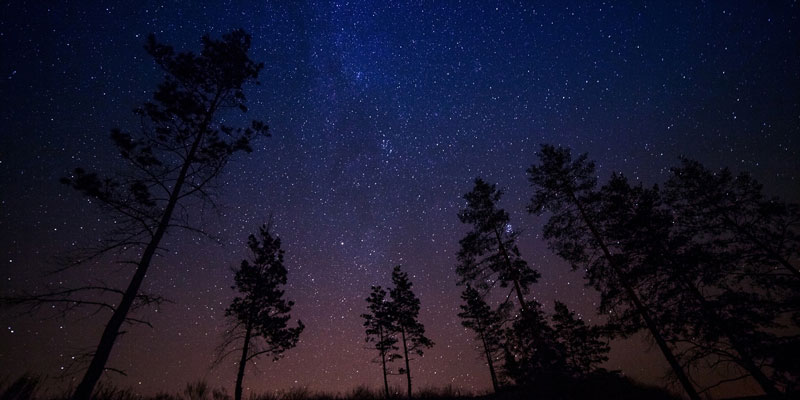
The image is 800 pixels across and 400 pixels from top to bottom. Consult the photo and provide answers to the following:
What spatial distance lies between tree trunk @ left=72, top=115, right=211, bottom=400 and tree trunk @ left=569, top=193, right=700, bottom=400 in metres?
15.8

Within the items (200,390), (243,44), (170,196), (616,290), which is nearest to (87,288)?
(170,196)

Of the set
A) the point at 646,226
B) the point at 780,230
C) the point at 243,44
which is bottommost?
the point at 780,230

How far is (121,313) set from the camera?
684 cm

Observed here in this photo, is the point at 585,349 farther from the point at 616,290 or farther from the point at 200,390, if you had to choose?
the point at 200,390

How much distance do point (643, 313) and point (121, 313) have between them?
1648 centimetres

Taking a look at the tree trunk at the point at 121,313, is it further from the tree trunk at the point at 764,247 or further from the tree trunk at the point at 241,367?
the tree trunk at the point at 764,247

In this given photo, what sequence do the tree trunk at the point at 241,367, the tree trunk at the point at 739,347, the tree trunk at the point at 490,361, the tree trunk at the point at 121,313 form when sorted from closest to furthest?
the tree trunk at the point at 121,313, the tree trunk at the point at 739,347, the tree trunk at the point at 241,367, the tree trunk at the point at 490,361

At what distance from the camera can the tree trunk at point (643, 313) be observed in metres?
10.2

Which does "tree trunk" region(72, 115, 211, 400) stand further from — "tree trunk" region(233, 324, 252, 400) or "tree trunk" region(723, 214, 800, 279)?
"tree trunk" region(723, 214, 800, 279)

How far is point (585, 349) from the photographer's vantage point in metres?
30.4

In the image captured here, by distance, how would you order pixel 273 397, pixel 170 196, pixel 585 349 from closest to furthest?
pixel 170 196 → pixel 273 397 → pixel 585 349

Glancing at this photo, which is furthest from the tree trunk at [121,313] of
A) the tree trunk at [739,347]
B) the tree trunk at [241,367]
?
the tree trunk at [739,347]

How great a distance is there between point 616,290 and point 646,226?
11.3 feet

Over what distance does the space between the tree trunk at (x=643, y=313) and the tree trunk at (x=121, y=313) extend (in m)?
15.8
